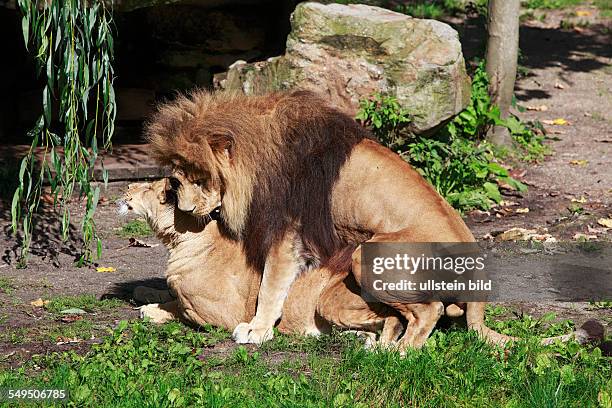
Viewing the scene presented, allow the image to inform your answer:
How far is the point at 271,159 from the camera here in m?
5.68

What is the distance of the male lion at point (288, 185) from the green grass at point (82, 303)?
1113mm

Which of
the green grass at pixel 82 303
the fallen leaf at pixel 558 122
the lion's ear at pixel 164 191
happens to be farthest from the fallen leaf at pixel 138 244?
the fallen leaf at pixel 558 122

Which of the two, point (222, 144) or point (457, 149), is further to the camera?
point (457, 149)

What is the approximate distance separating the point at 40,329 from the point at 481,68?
5.80 meters

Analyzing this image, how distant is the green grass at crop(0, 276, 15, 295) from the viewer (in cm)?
680

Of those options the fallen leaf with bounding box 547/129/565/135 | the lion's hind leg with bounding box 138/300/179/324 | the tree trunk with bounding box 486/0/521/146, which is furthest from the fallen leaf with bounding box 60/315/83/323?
the fallen leaf with bounding box 547/129/565/135

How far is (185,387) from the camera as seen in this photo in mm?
4867

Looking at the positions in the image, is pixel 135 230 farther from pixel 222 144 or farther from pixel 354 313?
pixel 354 313

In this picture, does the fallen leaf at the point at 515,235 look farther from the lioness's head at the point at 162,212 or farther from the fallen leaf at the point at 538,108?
the fallen leaf at the point at 538,108

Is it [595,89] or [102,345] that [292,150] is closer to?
[102,345]

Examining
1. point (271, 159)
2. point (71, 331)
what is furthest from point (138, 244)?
point (271, 159)

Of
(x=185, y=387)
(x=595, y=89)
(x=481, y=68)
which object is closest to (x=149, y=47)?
(x=481, y=68)

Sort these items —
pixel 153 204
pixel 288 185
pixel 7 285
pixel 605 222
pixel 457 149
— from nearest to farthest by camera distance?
1. pixel 288 185
2. pixel 153 204
3. pixel 7 285
4. pixel 605 222
5. pixel 457 149

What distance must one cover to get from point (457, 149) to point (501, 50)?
1.55 m
